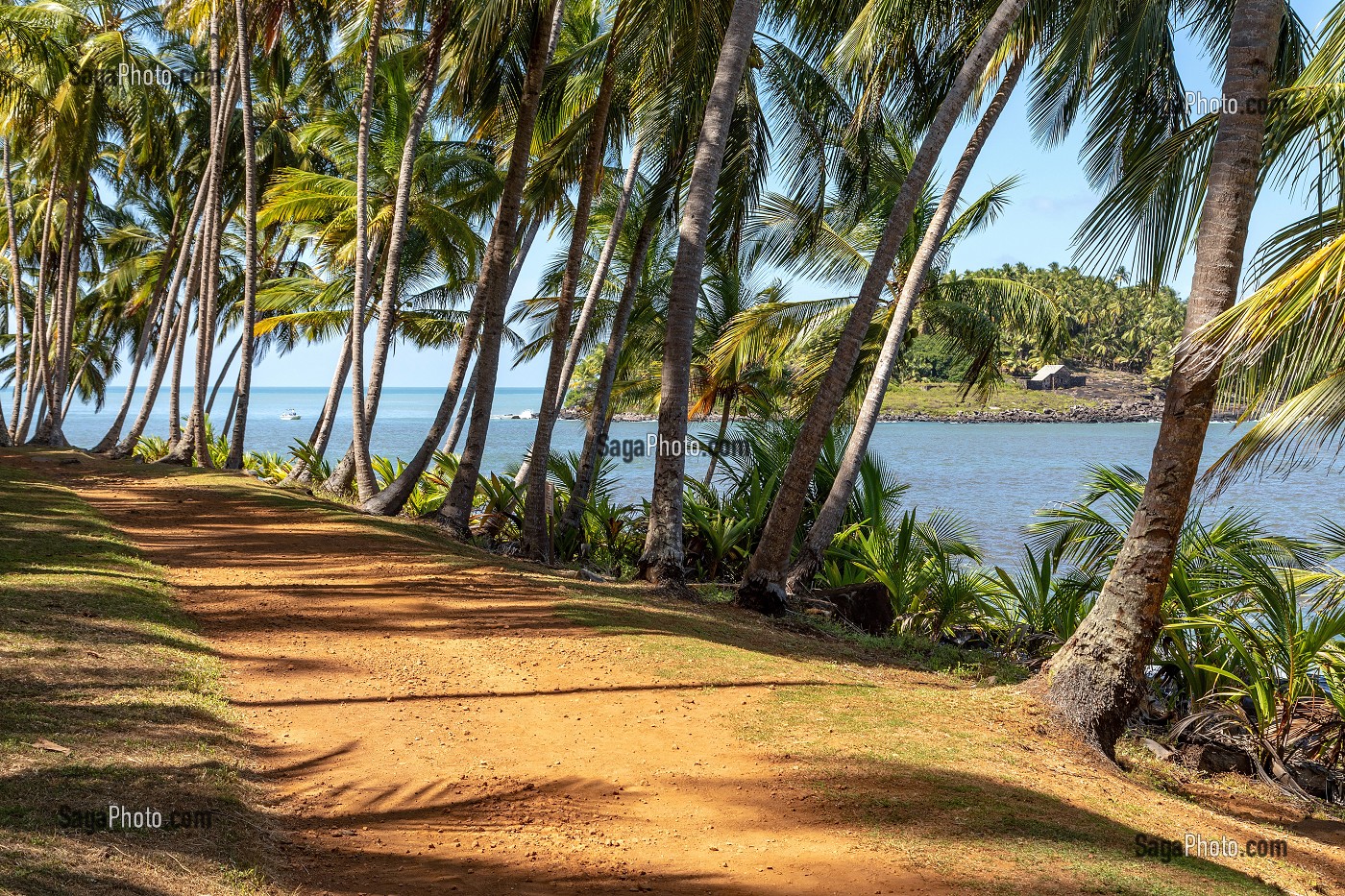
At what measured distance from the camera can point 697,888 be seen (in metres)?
3.92

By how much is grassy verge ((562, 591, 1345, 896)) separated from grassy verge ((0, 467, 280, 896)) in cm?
284

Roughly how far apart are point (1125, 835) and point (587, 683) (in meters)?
3.43

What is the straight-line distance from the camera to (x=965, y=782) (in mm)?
5285

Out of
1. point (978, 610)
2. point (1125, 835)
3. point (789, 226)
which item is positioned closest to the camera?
point (1125, 835)

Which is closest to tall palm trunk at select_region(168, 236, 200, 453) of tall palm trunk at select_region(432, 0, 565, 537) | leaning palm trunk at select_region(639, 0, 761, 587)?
tall palm trunk at select_region(432, 0, 565, 537)

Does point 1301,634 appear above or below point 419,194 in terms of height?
below

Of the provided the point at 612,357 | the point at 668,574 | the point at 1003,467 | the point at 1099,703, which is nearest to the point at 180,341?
the point at 612,357

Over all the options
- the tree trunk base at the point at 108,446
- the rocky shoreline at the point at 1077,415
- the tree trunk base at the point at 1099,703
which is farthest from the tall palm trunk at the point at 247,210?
the rocky shoreline at the point at 1077,415

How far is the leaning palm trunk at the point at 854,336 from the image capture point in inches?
374

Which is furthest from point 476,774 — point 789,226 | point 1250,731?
point 789,226

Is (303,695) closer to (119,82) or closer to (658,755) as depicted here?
(658,755)

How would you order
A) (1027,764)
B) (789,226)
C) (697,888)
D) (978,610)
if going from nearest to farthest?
(697,888), (1027,764), (978,610), (789,226)

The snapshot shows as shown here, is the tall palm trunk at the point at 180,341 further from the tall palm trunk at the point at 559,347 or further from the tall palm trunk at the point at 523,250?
the tall palm trunk at the point at 559,347

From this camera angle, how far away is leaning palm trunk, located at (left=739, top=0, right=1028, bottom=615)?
9.50m
